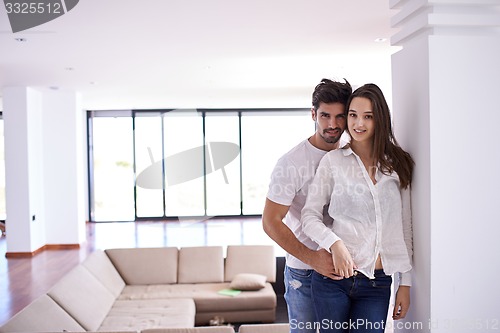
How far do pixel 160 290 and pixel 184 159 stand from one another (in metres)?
7.76

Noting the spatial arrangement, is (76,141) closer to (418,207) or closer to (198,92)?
(198,92)

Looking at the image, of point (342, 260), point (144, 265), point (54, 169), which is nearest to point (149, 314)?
point (144, 265)

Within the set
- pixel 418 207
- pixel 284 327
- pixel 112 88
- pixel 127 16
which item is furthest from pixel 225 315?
pixel 112 88

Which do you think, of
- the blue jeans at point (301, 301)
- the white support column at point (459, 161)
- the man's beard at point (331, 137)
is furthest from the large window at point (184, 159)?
the white support column at point (459, 161)

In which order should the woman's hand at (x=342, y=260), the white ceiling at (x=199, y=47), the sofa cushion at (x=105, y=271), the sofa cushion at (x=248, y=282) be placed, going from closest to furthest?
1. the woman's hand at (x=342, y=260)
2. the white ceiling at (x=199, y=47)
3. the sofa cushion at (x=105, y=271)
4. the sofa cushion at (x=248, y=282)

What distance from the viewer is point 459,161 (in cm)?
183

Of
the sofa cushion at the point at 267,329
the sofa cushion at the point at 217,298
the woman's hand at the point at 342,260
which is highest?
the woman's hand at the point at 342,260

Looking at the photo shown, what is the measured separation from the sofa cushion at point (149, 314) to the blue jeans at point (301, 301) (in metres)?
2.37

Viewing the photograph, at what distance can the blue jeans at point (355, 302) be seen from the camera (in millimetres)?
1889

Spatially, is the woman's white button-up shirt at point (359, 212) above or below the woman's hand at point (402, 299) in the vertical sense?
above

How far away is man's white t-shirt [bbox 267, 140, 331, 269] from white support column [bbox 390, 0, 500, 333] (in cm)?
43

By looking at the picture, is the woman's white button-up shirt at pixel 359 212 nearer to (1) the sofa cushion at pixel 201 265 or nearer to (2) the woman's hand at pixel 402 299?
(2) the woman's hand at pixel 402 299

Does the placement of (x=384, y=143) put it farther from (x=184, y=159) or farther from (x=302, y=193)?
(x=184, y=159)

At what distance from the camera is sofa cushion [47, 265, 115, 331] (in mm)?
3998
